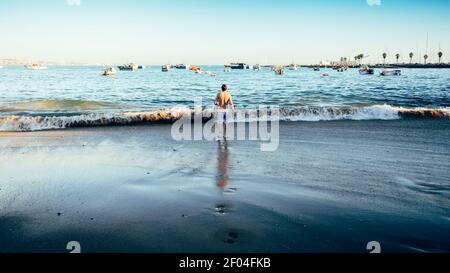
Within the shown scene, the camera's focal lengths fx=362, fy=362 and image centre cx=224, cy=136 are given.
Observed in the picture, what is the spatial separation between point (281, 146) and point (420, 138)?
552 centimetres

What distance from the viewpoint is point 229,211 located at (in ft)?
20.2

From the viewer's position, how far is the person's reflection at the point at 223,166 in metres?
7.92

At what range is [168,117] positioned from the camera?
2005 cm

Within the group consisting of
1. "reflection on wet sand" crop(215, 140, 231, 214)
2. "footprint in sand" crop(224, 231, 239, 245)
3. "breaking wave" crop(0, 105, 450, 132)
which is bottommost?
Answer: "footprint in sand" crop(224, 231, 239, 245)

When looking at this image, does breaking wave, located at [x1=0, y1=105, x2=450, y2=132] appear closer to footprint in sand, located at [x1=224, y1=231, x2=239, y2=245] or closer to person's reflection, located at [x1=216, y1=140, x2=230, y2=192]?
person's reflection, located at [x1=216, y1=140, x2=230, y2=192]

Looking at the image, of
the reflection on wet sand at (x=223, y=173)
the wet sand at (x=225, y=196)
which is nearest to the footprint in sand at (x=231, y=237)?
the wet sand at (x=225, y=196)

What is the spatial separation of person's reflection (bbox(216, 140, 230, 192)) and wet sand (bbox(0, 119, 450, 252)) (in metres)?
0.03

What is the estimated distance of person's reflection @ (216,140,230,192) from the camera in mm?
7922

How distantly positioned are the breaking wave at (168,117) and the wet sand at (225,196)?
17.4 ft

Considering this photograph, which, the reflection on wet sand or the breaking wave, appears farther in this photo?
the breaking wave

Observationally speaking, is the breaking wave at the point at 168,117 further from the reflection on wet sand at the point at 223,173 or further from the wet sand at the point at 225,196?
the reflection on wet sand at the point at 223,173

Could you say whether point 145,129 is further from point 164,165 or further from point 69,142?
point 164,165

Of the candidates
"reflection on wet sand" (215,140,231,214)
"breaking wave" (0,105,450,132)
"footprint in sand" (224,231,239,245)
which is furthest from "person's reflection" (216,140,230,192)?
"breaking wave" (0,105,450,132)

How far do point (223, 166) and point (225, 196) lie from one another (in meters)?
2.57
